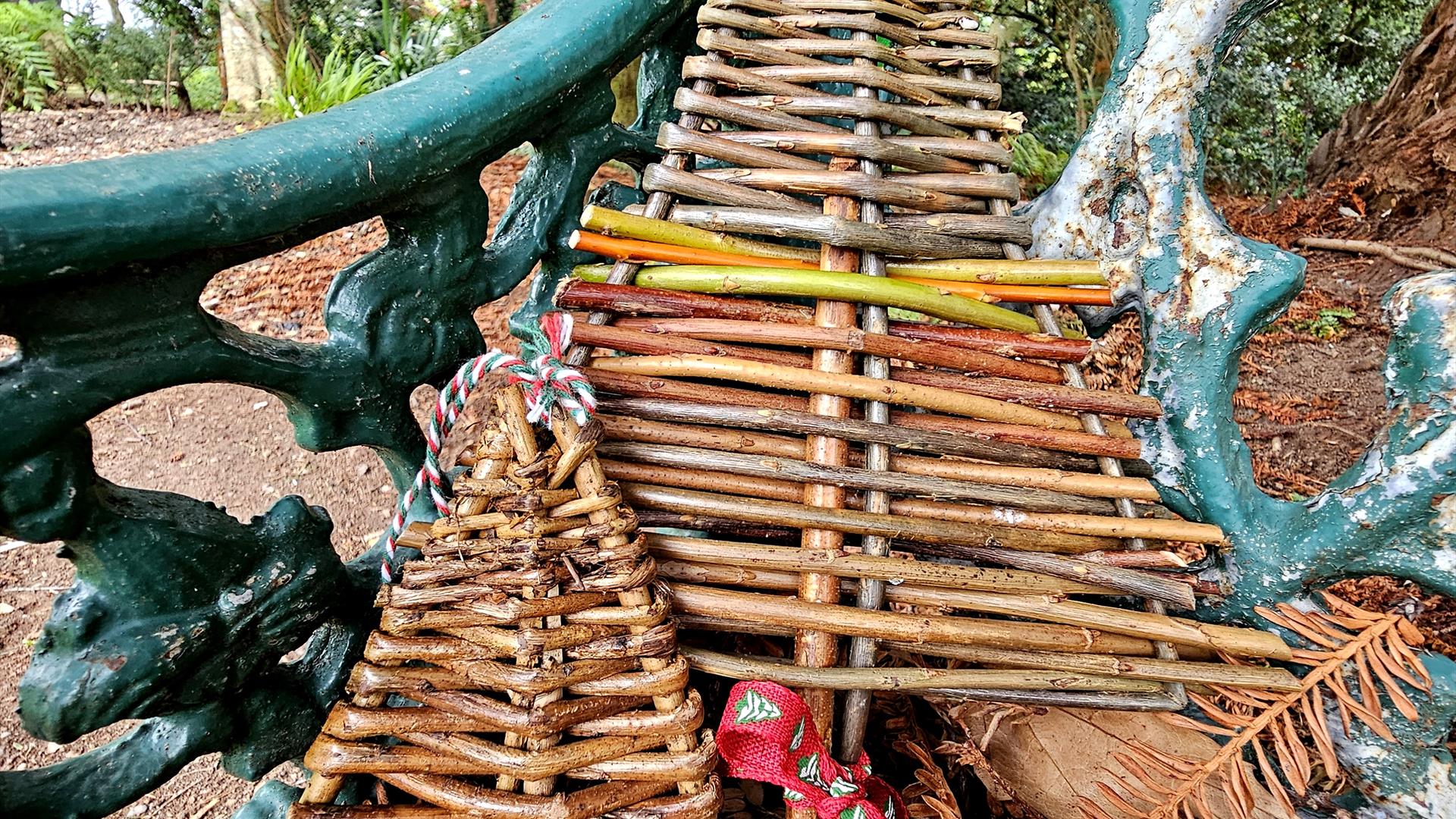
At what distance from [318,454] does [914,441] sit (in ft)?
9.68

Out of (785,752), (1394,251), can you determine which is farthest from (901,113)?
(1394,251)

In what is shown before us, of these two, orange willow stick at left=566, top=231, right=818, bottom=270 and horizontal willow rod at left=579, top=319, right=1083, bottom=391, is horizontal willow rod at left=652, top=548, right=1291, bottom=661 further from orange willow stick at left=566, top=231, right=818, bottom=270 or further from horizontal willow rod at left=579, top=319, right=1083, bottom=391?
orange willow stick at left=566, top=231, right=818, bottom=270

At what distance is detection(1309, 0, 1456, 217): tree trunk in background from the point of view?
3.63m

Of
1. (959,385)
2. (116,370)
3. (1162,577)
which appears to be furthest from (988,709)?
(116,370)

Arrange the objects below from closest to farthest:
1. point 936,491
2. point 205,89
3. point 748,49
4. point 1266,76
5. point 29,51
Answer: point 936,491 → point 748,49 → point 1266,76 → point 29,51 → point 205,89

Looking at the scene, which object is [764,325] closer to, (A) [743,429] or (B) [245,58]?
(A) [743,429]

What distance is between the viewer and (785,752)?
0.93 meters

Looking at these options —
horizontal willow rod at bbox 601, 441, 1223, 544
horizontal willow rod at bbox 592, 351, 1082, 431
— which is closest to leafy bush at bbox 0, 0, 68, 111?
horizontal willow rod at bbox 592, 351, 1082, 431

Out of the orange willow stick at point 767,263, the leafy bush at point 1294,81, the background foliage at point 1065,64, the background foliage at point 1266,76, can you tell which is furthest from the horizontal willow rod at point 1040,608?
the leafy bush at point 1294,81

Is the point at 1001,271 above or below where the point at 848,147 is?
below

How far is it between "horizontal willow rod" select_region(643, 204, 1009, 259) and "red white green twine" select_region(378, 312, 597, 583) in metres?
0.37

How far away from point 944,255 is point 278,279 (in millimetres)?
4361

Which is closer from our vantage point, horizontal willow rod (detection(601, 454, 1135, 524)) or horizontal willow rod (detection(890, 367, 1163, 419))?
horizontal willow rod (detection(601, 454, 1135, 524))

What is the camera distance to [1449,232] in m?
3.52
